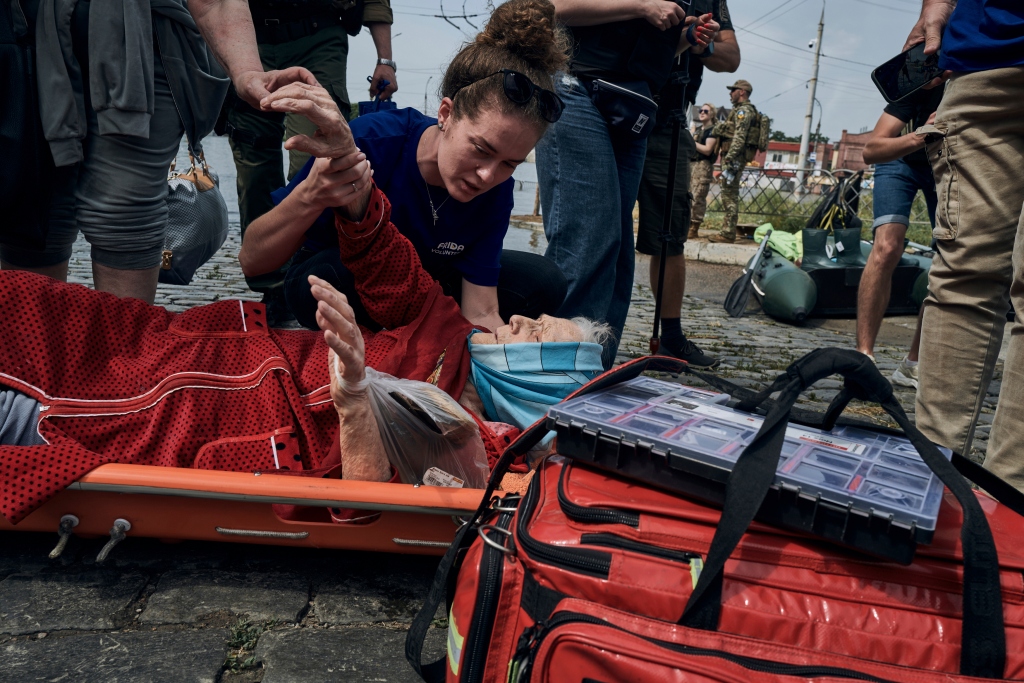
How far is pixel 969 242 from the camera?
2432mm

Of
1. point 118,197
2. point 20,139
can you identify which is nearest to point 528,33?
point 118,197

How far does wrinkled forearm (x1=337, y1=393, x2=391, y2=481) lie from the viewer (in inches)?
78.2

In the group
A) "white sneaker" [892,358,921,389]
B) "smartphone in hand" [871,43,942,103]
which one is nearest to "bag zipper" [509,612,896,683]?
"smartphone in hand" [871,43,942,103]

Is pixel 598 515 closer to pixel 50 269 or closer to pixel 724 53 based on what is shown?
pixel 50 269

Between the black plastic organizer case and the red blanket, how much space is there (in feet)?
2.65

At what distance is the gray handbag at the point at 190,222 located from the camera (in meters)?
3.27

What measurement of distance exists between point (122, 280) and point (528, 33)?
65.1 inches

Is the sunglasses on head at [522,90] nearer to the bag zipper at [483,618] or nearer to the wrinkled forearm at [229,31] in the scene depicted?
the wrinkled forearm at [229,31]

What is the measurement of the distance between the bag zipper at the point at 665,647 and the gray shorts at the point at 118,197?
2.16 meters

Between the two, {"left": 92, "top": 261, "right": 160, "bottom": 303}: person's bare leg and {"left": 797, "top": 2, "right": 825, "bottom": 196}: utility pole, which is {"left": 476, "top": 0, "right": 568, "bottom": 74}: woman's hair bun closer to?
{"left": 92, "top": 261, "right": 160, "bottom": 303}: person's bare leg

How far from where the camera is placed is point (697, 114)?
14.7 m

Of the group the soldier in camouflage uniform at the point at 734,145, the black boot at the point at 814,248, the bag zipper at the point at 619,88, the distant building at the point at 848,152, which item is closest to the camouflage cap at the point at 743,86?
the soldier in camouflage uniform at the point at 734,145

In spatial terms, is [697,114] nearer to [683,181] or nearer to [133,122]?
[683,181]

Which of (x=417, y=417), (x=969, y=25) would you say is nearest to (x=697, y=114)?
(x=969, y=25)
